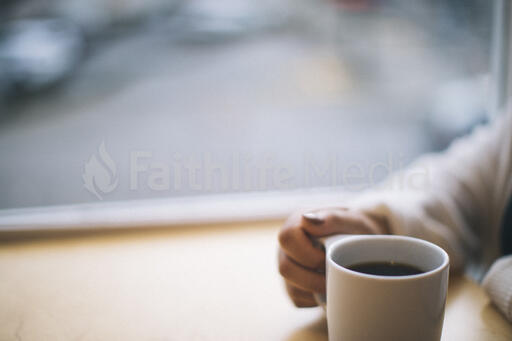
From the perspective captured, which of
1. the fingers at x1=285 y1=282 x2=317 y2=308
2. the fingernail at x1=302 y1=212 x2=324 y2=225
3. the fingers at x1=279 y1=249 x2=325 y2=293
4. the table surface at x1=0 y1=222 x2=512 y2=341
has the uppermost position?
the fingernail at x1=302 y1=212 x2=324 y2=225

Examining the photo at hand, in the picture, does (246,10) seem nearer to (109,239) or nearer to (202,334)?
(109,239)

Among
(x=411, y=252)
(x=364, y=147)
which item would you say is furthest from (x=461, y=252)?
(x=364, y=147)

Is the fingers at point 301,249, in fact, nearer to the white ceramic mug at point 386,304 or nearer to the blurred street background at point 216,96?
the white ceramic mug at point 386,304

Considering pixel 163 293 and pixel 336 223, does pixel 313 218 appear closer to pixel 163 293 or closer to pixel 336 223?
pixel 336 223

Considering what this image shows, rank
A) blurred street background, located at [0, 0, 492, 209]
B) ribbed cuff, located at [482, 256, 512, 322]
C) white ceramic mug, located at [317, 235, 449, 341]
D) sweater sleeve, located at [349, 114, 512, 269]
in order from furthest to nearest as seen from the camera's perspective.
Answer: blurred street background, located at [0, 0, 492, 209]
sweater sleeve, located at [349, 114, 512, 269]
ribbed cuff, located at [482, 256, 512, 322]
white ceramic mug, located at [317, 235, 449, 341]

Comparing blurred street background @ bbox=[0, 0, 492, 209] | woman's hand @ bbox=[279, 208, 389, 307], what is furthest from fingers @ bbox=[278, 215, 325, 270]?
blurred street background @ bbox=[0, 0, 492, 209]

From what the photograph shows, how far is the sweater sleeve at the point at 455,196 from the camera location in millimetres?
515

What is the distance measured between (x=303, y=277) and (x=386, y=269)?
0.32 ft

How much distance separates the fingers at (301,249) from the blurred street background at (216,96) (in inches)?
16.5

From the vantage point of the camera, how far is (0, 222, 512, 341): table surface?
42cm

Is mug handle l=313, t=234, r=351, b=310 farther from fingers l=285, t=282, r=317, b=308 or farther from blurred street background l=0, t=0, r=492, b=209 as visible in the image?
blurred street background l=0, t=0, r=492, b=209

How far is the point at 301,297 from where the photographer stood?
44cm

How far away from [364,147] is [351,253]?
4.93 ft

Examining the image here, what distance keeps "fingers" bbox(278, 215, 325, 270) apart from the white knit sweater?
4.8 inches
